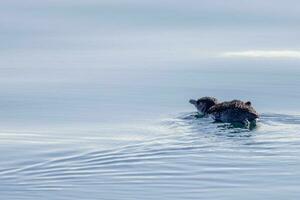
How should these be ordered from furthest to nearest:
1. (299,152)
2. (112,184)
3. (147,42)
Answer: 1. (147,42)
2. (299,152)
3. (112,184)

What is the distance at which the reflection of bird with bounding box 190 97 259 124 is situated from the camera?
20000mm

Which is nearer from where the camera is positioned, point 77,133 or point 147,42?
point 77,133

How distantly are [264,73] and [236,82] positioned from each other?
2.47ft

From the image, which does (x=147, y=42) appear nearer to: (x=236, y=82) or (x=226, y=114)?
(x=236, y=82)

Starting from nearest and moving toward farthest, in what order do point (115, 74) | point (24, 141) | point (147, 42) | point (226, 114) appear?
point (24, 141) < point (226, 114) < point (115, 74) < point (147, 42)

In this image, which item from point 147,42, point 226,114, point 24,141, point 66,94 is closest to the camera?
point 24,141

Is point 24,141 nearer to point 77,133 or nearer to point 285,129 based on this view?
point 77,133

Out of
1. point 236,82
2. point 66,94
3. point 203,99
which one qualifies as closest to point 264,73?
point 236,82

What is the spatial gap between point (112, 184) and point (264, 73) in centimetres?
794

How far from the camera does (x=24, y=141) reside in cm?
1864

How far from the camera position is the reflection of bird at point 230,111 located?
20000 mm

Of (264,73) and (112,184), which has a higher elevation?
(264,73)

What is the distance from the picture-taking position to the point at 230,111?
20.3 meters

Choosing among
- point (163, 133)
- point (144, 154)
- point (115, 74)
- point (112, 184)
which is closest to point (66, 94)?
point (115, 74)
